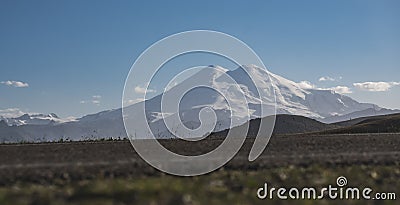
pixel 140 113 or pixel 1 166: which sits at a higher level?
pixel 140 113

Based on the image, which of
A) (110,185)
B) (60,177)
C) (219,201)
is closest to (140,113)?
(60,177)

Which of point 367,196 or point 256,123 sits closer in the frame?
point 367,196

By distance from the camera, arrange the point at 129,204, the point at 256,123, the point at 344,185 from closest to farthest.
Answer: the point at 129,204 → the point at 344,185 → the point at 256,123

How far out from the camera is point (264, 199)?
1277 cm

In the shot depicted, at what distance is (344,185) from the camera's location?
1494 cm

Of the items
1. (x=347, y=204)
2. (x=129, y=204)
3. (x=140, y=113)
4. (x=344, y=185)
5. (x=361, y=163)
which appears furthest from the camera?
(x=140, y=113)

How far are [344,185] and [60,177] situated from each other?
8102 millimetres

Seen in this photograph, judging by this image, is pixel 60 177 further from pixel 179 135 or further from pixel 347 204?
pixel 179 135

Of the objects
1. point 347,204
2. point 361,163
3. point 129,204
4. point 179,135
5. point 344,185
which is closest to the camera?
point 129,204

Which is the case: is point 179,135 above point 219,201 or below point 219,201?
above

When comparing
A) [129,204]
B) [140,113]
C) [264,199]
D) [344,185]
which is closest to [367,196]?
[344,185]

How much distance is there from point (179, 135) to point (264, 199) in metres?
29.2

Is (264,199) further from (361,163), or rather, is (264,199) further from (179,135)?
(179,135)

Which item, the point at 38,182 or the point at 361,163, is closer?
the point at 38,182
